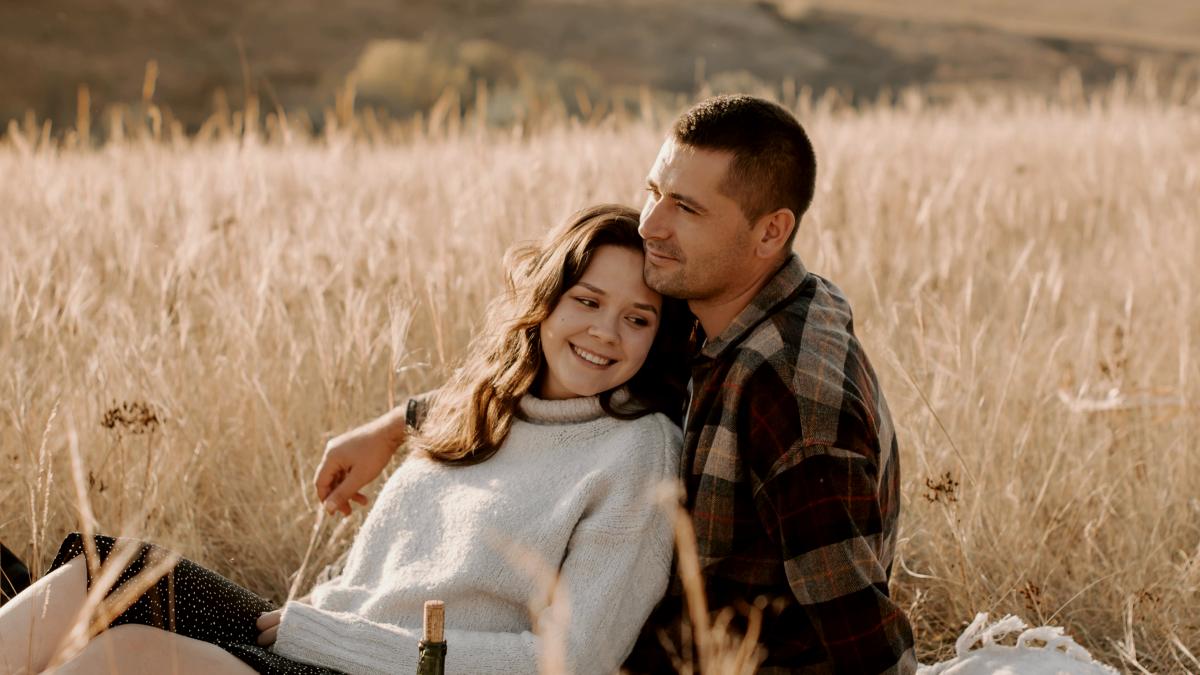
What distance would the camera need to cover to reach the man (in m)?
1.83

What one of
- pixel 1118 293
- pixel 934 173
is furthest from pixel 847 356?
pixel 934 173

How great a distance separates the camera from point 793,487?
1860 millimetres

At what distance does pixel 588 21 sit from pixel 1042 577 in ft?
72.1

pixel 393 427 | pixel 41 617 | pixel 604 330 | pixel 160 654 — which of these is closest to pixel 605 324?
pixel 604 330

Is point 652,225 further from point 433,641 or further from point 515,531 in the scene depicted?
point 433,641

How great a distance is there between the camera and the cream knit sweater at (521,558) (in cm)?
200

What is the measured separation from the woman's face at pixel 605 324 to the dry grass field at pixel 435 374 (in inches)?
22.5

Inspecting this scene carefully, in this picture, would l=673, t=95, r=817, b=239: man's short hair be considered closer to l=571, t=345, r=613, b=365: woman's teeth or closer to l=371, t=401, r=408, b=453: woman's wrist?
l=571, t=345, r=613, b=365: woman's teeth

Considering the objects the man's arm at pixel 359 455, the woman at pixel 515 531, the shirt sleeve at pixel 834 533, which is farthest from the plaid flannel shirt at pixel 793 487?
the man's arm at pixel 359 455

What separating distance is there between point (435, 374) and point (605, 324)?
145 centimetres

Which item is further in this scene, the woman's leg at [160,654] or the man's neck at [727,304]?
the man's neck at [727,304]

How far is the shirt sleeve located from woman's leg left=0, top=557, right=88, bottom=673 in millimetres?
1216

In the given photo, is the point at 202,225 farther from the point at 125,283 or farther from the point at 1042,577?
the point at 1042,577

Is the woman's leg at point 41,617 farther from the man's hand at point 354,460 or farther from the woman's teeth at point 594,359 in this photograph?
the woman's teeth at point 594,359
